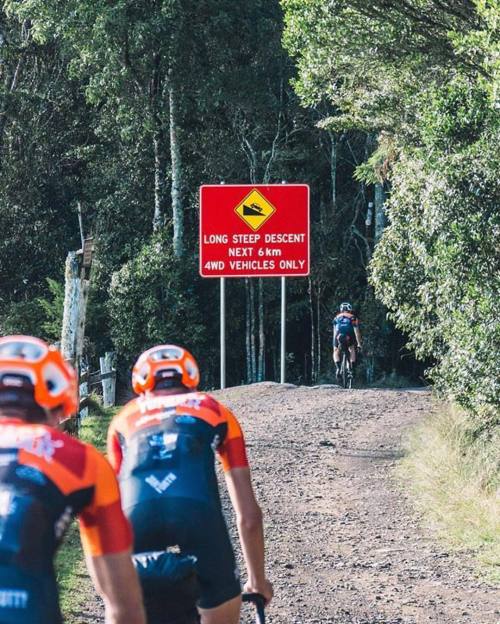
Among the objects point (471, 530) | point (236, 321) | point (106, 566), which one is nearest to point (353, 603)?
point (471, 530)

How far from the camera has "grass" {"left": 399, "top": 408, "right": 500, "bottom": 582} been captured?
9.36m

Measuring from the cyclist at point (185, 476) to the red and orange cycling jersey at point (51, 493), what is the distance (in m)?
1.20

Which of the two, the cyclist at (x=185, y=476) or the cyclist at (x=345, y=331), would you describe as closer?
the cyclist at (x=185, y=476)

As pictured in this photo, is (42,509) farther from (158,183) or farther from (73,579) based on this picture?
(158,183)

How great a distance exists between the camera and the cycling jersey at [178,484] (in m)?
4.38

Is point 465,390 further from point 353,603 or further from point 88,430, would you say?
point 88,430

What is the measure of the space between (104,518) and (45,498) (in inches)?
7.3

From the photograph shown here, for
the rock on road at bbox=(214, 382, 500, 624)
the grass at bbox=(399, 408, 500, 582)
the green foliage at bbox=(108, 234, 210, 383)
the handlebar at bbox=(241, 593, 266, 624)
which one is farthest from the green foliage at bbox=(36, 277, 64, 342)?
the handlebar at bbox=(241, 593, 266, 624)

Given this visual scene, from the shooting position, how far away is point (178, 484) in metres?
4.41

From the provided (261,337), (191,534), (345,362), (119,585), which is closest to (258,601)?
(191,534)

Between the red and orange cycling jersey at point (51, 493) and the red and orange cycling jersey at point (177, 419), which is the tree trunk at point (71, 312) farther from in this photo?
the red and orange cycling jersey at point (51, 493)

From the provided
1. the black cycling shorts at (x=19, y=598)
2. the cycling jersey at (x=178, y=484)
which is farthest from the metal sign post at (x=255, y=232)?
the black cycling shorts at (x=19, y=598)

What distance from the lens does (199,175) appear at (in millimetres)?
34750

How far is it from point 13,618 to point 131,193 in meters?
32.6
